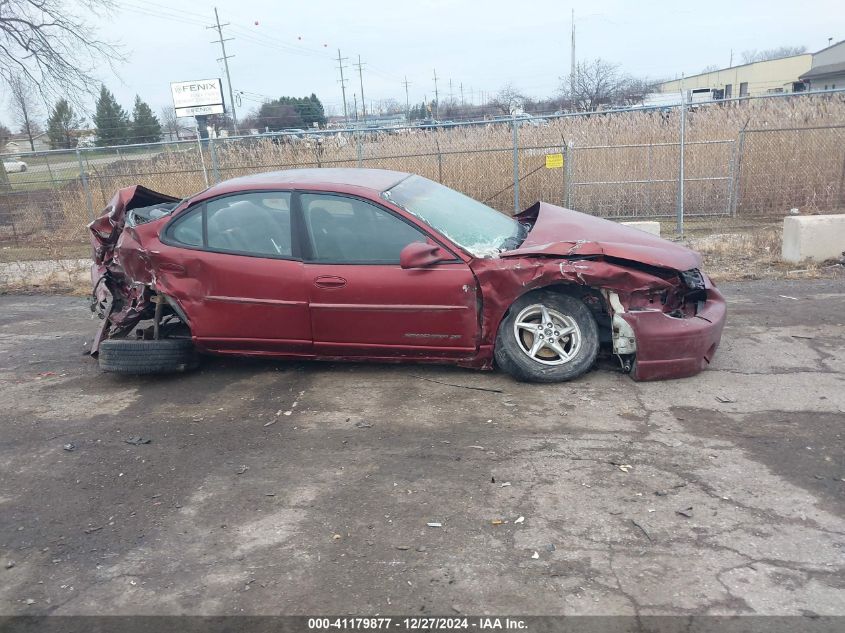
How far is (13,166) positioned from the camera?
1680 cm

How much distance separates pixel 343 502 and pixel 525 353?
1.92 metres

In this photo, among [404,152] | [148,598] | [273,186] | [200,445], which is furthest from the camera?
[404,152]

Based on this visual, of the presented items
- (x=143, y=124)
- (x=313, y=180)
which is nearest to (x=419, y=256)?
(x=313, y=180)

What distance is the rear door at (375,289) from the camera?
4914 mm

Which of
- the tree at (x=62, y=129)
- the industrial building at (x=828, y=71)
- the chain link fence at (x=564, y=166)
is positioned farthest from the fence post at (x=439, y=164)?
the industrial building at (x=828, y=71)

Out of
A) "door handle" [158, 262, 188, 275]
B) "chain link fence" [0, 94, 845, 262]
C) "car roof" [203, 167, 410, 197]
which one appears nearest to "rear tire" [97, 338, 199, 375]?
"door handle" [158, 262, 188, 275]

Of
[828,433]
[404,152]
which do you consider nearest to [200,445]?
[828,433]

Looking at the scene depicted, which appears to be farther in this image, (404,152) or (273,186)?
(404,152)

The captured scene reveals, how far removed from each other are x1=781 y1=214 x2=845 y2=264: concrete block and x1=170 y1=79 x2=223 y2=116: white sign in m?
38.3

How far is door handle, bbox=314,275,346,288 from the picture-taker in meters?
5.06

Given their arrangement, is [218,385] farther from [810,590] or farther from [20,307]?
[20,307]

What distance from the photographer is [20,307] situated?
878cm

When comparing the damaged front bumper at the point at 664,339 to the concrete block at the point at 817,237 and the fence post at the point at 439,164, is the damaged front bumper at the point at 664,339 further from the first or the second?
the fence post at the point at 439,164

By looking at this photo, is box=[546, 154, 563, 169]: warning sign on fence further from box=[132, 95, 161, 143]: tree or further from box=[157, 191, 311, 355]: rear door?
box=[132, 95, 161, 143]: tree
